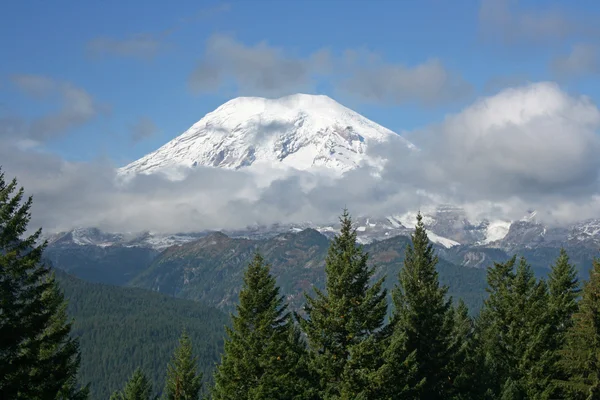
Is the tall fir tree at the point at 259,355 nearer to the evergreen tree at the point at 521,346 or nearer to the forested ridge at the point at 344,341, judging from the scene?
the forested ridge at the point at 344,341

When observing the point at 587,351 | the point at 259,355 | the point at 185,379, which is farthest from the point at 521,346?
the point at 185,379

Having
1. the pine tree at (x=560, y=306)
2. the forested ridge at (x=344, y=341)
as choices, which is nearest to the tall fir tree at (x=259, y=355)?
the forested ridge at (x=344, y=341)

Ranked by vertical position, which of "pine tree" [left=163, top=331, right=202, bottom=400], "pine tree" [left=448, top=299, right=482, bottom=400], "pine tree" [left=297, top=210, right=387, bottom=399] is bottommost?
"pine tree" [left=163, top=331, right=202, bottom=400]

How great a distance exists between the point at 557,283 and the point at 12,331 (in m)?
58.2

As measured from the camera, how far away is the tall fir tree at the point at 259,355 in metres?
43.5

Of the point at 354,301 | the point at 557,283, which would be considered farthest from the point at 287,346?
the point at 557,283

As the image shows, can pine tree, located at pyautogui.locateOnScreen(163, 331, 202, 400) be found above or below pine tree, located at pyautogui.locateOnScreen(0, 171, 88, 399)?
below

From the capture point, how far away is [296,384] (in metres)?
43.9

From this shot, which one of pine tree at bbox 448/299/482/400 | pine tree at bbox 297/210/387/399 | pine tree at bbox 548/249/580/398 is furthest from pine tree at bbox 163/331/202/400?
pine tree at bbox 548/249/580/398

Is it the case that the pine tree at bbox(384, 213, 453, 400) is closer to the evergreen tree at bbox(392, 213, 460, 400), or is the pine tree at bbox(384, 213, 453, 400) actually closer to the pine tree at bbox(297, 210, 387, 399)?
the evergreen tree at bbox(392, 213, 460, 400)

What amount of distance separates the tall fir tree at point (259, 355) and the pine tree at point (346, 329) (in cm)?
230

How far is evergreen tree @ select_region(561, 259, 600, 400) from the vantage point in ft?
161

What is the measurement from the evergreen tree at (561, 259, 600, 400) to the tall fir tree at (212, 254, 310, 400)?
71.6ft

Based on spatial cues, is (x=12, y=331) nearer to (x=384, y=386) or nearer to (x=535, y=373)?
(x=384, y=386)
